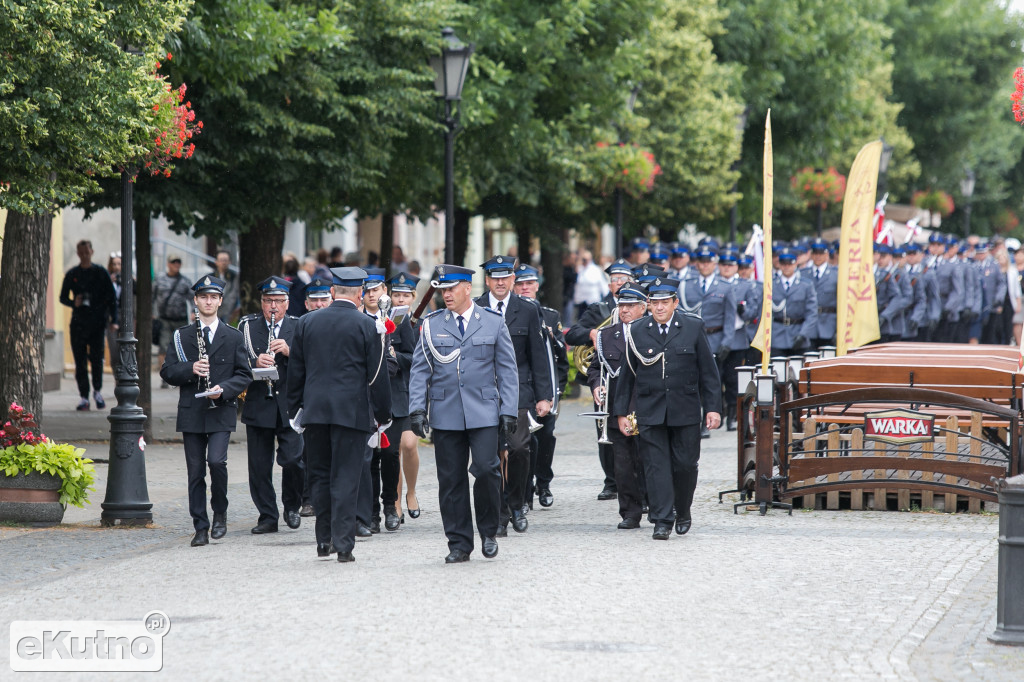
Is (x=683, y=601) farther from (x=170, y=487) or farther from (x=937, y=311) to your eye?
(x=937, y=311)

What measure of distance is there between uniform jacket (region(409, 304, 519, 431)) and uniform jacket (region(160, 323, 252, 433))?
1.70 m

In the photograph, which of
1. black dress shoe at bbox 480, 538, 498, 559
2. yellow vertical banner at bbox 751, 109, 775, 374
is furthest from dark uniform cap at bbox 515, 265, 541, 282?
black dress shoe at bbox 480, 538, 498, 559

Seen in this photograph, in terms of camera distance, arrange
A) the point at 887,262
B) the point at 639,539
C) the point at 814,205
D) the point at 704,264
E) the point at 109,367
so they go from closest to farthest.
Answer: the point at 639,539
the point at 704,264
the point at 887,262
the point at 109,367
the point at 814,205

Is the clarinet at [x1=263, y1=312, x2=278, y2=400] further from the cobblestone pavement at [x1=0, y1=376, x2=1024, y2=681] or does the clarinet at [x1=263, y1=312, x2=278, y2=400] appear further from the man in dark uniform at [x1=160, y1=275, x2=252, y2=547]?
the cobblestone pavement at [x1=0, y1=376, x2=1024, y2=681]

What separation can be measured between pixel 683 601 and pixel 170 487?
655 centimetres

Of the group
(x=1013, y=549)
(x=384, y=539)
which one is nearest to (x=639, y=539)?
(x=384, y=539)

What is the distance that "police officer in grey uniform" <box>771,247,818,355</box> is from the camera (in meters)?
18.4

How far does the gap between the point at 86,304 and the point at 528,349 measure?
964 centimetres

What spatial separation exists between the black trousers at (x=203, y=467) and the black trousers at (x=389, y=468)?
1.06m

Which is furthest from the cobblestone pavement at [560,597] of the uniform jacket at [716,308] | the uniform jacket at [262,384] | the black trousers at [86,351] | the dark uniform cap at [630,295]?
the black trousers at [86,351]

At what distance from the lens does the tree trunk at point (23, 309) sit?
13008 millimetres

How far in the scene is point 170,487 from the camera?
13.4 meters

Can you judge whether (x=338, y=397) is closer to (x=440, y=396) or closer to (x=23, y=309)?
(x=440, y=396)

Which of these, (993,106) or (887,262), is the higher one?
(993,106)
